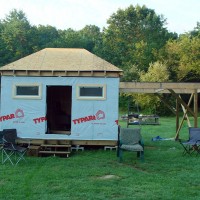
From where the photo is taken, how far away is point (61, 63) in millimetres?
11000

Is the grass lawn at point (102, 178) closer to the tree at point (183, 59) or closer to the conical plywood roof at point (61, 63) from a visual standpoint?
the conical plywood roof at point (61, 63)

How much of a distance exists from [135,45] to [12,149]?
102ft

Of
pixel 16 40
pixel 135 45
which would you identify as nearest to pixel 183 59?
pixel 135 45

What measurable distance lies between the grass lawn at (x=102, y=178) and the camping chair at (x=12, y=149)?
30 centimetres

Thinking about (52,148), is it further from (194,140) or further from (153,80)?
(153,80)

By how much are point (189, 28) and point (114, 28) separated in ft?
32.2


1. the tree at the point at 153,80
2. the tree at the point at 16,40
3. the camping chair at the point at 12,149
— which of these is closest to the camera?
the camping chair at the point at 12,149

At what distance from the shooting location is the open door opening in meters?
13.7

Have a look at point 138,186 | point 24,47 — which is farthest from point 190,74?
point 138,186

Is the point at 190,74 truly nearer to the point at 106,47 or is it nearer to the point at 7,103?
the point at 106,47

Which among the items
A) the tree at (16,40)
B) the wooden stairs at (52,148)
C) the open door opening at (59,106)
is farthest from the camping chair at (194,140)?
the tree at (16,40)

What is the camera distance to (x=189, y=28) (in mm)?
38406

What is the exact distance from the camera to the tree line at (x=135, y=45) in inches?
1204

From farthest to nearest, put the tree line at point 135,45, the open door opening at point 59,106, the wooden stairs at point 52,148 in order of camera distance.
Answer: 1. the tree line at point 135,45
2. the open door opening at point 59,106
3. the wooden stairs at point 52,148
